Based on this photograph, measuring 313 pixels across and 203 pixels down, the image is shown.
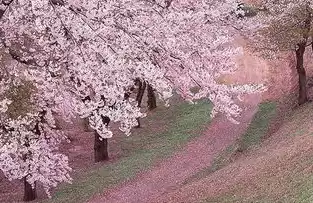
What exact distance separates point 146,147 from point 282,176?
51.4ft

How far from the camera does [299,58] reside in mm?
31750

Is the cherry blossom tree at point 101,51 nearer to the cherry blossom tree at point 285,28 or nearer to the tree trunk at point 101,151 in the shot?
the cherry blossom tree at point 285,28

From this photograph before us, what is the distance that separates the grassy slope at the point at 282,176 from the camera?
15234 millimetres

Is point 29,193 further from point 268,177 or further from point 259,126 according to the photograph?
point 259,126

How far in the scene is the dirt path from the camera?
24.5 metres

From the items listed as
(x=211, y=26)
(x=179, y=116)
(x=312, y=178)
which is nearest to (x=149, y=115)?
(x=179, y=116)

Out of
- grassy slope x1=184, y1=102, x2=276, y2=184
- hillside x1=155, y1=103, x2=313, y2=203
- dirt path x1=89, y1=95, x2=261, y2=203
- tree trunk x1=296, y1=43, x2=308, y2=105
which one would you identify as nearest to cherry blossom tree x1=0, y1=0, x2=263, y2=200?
hillside x1=155, y1=103, x2=313, y2=203

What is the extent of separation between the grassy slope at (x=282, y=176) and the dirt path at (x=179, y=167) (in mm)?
3395

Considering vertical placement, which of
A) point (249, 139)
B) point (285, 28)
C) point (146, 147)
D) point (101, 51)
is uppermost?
point (285, 28)

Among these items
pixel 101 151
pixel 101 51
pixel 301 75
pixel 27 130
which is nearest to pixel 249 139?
pixel 301 75

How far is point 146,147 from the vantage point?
106 ft

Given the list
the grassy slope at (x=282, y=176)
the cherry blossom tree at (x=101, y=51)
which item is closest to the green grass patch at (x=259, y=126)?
the grassy slope at (x=282, y=176)

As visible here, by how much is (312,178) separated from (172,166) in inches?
535

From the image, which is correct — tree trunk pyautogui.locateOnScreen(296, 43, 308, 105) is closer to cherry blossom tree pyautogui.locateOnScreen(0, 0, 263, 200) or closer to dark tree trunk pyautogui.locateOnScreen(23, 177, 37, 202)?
cherry blossom tree pyautogui.locateOnScreen(0, 0, 263, 200)
